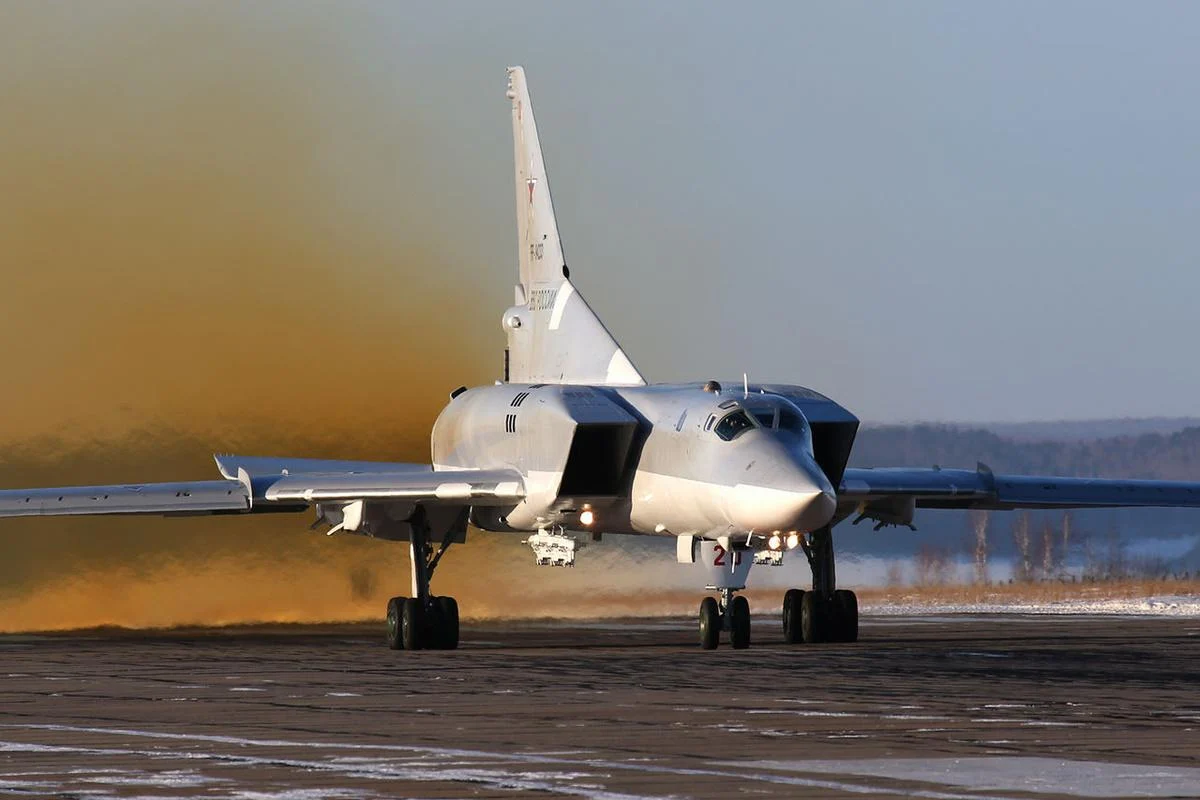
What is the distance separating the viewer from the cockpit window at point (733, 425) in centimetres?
2503

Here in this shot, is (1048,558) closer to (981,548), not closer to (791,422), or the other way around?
(981,548)

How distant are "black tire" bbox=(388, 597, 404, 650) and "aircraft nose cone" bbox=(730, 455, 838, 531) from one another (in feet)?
16.7

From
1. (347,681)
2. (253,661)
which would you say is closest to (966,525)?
(253,661)

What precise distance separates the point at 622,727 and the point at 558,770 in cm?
256

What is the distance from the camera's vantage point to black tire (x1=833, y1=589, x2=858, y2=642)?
27250 millimetres

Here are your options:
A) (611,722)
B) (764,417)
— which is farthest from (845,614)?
(611,722)

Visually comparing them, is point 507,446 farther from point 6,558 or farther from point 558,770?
point 558,770

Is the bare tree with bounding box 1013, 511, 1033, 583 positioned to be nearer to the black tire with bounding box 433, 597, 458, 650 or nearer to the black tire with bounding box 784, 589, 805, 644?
the black tire with bounding box 784, 589, 805, 644

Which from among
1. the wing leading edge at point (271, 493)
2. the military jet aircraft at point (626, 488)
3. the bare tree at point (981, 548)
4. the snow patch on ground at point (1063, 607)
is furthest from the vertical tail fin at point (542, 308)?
the bare tree at point (981, 548)

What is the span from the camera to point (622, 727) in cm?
1444

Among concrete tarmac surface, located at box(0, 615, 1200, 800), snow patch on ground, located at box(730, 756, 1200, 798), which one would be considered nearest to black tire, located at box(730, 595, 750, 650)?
concrete tarmac surface, located at box(0, 615, 1200, 800)

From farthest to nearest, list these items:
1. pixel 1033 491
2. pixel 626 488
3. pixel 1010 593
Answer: pixel 1010 593 → pixel 1033 491 → pixel 626 488

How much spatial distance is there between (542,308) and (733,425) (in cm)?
775

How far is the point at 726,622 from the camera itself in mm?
24859
